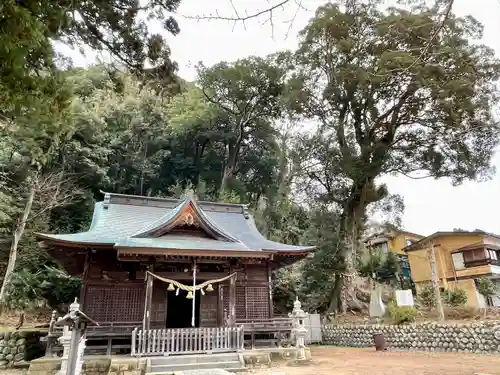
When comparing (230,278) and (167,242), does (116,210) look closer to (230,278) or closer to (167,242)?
(167,242)

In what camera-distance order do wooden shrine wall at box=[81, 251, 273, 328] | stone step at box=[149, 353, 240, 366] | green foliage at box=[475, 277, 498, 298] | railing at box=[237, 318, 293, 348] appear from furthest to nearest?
1. green foliage at box=[475, 277, 498, 298]
2. railing at box=[237, 318, 293, 348]
3. wooden shrine wall at box=[81, 251, 273, 328]
4. stone step at box=[149, 353, 240, 366]

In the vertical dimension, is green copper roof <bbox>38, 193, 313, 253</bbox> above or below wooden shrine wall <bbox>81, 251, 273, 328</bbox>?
above

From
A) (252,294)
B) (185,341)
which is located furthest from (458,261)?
(185,341)

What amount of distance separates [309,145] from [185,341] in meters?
16.1

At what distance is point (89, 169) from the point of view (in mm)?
21562

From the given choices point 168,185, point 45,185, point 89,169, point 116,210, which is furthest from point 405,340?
point 168,185

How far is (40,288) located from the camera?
16.8 meters

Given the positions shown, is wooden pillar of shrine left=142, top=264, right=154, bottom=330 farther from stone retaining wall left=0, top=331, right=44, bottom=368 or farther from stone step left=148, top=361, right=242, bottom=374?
stone retaining wall left=0, top=331, right=44, bottom=368

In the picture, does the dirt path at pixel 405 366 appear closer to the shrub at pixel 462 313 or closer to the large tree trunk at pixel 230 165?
the shrub at pixel 462 313

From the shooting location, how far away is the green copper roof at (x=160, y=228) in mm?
10453

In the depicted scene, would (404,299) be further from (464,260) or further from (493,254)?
(493,254)

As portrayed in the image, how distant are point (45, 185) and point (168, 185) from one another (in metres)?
12.4

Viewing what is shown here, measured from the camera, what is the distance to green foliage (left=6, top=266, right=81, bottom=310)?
624 inches

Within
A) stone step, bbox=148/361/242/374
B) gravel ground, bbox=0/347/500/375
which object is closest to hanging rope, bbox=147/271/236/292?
stone step, bbox=148/361/242/374
